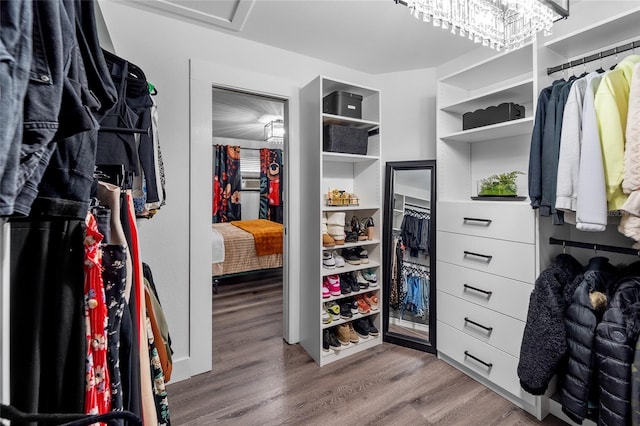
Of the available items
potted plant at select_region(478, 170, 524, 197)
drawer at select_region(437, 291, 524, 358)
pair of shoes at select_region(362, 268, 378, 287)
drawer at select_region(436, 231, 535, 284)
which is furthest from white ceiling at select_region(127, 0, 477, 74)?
drawer at select_region(437, 291, 524, 358)

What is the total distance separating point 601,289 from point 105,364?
1.93 meters

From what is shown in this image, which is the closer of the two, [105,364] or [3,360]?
[3,360]

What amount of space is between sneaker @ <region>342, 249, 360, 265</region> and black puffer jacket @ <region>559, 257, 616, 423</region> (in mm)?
1374

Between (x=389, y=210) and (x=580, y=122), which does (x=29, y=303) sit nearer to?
(x=580, y=122)

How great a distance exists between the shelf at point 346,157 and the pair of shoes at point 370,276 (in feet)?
3.02

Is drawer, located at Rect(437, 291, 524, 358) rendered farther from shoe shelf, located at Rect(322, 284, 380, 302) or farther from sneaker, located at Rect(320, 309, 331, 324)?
sneaker, located at Rect(320, 309, 331, 324)

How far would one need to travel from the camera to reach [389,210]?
8.34ft

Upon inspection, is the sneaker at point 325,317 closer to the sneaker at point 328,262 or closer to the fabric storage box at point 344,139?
the sneaker at point 328,262

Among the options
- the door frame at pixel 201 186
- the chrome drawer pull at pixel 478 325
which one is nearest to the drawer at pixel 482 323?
the chrome drawer pull at pixel 478 325

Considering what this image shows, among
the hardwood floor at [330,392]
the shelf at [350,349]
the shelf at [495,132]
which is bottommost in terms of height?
the hardwood floor at [330,392]

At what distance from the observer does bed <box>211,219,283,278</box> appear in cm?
351

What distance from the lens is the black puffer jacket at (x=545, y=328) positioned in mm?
1412

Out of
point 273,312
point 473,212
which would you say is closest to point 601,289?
point 473,212

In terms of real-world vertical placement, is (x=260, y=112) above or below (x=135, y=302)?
above
